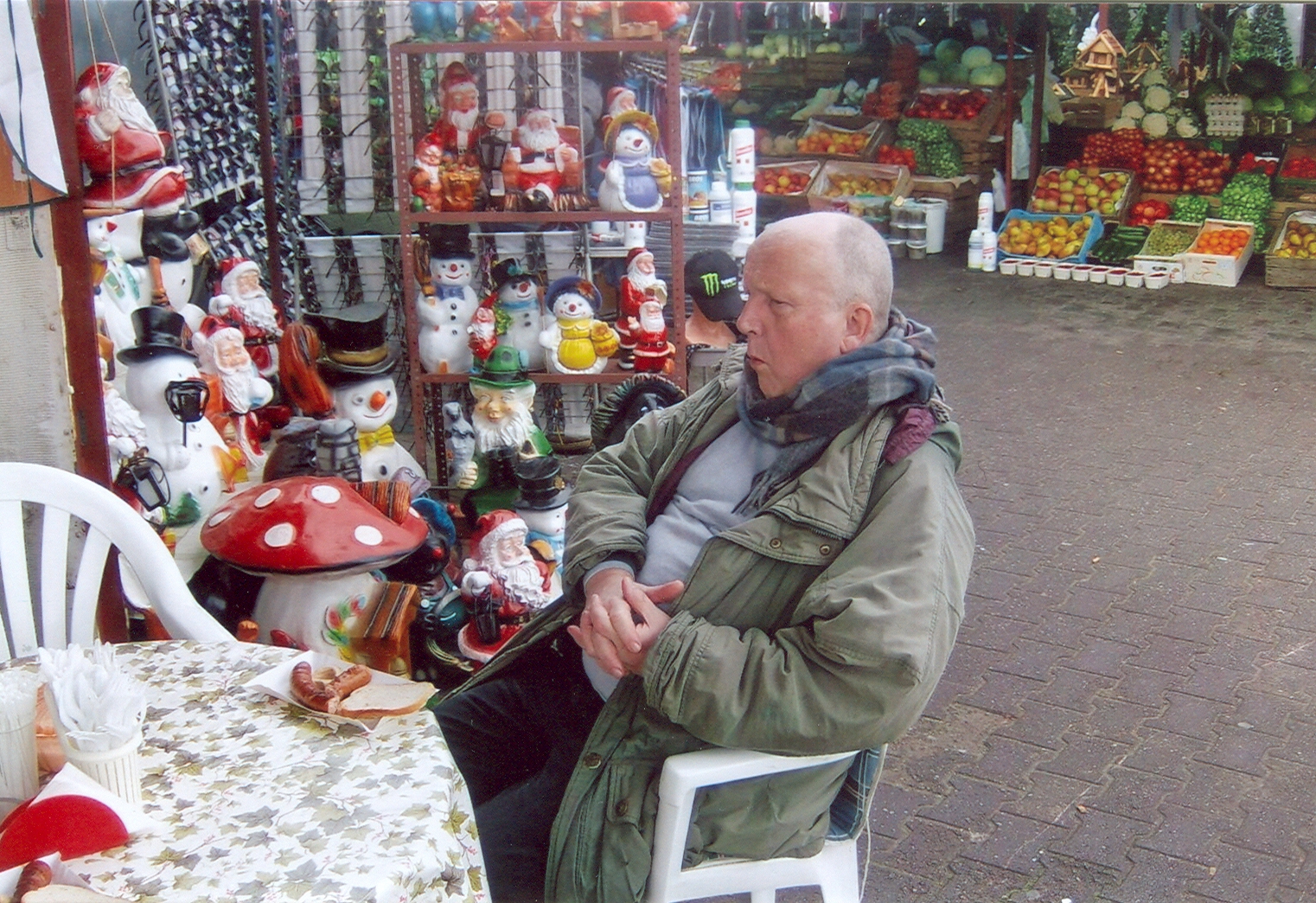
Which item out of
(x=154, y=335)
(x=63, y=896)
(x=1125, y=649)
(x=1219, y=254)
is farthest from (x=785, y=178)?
(x=63, y=896)

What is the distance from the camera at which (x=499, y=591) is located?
3334 millimetres

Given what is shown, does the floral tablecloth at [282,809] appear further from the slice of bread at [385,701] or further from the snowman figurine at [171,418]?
the snowman figurine at [171,418]

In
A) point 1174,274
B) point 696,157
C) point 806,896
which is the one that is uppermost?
point 696,157

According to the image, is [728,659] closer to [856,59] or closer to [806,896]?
[806,896]

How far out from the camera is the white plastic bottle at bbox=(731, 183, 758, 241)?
5707 mm

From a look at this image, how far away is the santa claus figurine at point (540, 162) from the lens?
14.8 feet

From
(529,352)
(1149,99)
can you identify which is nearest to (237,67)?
(529,352)

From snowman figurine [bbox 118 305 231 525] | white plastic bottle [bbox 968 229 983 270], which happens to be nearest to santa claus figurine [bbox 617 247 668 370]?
snowman figurine [bbox 118 305 231 525]

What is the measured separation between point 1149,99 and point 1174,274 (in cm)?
184

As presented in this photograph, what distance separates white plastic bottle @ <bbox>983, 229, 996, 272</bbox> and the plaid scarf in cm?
733

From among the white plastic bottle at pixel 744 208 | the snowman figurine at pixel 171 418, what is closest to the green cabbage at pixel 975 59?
the white plastic bottle at pixel 744 208

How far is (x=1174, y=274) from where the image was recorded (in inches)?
350

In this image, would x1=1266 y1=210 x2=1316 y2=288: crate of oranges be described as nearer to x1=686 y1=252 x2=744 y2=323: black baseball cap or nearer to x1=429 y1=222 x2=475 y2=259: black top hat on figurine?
x1=686 y1=252 x2=744 y2=323: black baseball cap

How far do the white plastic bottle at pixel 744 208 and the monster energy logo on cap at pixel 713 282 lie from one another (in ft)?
2.93
